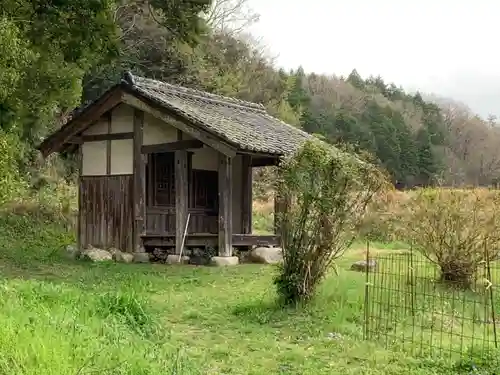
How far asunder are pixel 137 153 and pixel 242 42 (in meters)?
19.0

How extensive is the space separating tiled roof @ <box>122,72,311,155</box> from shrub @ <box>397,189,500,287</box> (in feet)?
11.8

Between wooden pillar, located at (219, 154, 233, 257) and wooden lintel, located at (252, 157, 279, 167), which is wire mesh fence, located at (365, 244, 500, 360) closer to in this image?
wooden pillar, located at (219, 154, 233, 257)

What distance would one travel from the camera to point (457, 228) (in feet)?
32.7

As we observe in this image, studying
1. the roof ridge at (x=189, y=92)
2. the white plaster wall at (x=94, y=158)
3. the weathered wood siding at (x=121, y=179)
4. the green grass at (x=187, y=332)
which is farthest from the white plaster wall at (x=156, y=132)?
the green grass at (x=187, y=332)

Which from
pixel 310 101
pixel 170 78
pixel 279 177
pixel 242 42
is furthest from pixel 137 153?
pixel 310 101

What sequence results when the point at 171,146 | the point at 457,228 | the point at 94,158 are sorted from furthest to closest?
the point at 94,158, the point at 171,146, the point at 457,228

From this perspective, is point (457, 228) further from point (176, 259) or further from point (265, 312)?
point (176, 259)

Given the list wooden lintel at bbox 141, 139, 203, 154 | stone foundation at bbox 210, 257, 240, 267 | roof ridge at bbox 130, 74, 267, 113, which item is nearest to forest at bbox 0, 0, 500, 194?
roof ridge at bbox 130, 74, 267, 113

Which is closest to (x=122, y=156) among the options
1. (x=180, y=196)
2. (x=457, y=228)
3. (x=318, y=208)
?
(x=180, y=196)

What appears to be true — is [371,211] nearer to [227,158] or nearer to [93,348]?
[93,348]

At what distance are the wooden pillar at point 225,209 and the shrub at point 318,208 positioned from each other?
5.16 metres

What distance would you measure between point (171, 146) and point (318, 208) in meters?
6.49

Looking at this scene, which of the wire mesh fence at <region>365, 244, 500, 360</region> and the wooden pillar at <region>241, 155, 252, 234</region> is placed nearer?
the wire mesh fence at <region>365, 244, 500, 360</region>

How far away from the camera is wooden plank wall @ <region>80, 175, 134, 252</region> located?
13.9m
